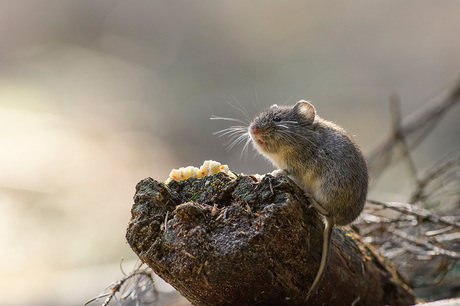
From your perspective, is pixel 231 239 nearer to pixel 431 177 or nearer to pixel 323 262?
pixel 323 262

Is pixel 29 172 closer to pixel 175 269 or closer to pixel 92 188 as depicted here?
pixel 92 188

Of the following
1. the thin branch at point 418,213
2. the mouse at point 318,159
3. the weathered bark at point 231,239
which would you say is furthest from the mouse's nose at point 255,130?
the thin branch at point 418,213

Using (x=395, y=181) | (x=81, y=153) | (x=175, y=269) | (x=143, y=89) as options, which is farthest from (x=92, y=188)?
(x=175, y=269)

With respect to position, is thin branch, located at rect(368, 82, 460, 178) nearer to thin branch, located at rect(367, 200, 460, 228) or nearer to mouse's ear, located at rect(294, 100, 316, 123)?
thin branch, located at rect(367, 200, 460, 228)

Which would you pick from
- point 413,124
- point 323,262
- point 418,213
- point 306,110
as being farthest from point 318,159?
point 413,124

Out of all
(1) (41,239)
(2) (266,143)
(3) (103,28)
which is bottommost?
(2) (266,143)

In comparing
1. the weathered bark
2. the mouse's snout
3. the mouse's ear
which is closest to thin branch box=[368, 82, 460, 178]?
the mouse's ear
